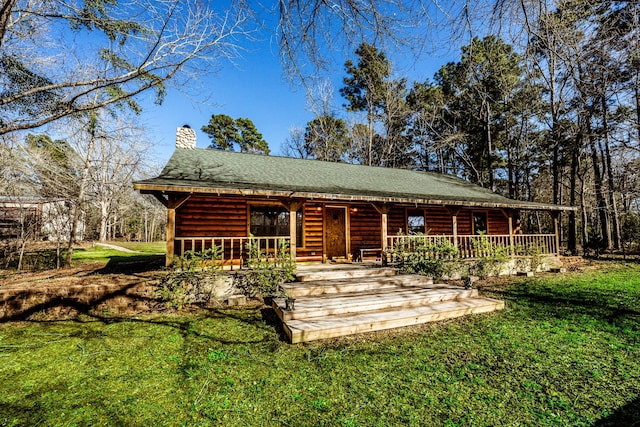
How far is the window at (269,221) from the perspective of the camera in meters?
10.8

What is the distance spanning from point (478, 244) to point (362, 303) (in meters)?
7.15

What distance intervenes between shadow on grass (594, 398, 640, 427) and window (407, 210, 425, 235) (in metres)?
10.5

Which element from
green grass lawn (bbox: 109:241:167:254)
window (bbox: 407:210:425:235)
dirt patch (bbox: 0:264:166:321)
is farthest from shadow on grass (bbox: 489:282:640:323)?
green grass lawn (bbox: 109:241:167:254)

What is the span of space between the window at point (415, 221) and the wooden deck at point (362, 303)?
6103 millimetres

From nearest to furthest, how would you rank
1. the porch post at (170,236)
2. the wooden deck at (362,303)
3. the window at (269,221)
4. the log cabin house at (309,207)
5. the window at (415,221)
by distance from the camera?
the wooden deck at (362,303) → the porch post at (170,236) → the log cabin house at (309,207) → the window at (269,221) → the window at (415,221)

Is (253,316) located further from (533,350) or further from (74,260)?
(74,260)

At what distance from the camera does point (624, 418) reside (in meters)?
2.88

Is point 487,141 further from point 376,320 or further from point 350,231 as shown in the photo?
point 376,320

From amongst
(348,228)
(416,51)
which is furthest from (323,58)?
(348,228)

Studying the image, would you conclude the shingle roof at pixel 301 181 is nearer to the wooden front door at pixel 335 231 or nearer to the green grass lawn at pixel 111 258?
the wooden front door at pixel 335 231

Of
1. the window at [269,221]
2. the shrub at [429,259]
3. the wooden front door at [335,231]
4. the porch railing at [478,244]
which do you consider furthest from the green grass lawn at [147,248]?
the shrub at [429,259]

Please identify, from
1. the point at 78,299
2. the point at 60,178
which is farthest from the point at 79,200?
the point at 78,299

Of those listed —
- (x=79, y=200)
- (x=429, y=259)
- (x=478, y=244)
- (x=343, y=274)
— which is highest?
(x=79, y=200)

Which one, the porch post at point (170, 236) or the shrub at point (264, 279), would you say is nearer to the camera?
the shrub at point (264, 279)
